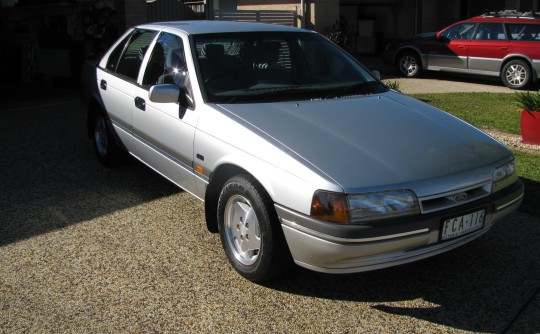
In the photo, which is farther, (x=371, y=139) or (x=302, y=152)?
(x=371, y=139)

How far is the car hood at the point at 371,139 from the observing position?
3.29 meters

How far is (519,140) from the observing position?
731 cm

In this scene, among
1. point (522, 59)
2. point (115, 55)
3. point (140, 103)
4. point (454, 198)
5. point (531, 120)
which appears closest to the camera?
point (454, 198)

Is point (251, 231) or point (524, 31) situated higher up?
point (524, 31)

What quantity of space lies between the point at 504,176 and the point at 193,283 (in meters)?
2.11

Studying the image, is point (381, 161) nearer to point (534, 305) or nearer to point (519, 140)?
point (534, 305)

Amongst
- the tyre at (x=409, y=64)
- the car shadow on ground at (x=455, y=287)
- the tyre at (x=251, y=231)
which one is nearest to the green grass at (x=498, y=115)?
the car shadow on ground at (x=455, y=287)

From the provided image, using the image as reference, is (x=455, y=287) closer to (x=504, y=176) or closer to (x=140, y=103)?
(x=504, y=176)

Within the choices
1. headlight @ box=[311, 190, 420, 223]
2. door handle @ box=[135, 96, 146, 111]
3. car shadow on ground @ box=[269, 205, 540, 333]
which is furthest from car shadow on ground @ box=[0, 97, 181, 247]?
headlight @ box=[311, 190, 420, 223]

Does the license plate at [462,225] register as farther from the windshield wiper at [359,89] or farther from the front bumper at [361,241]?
the windshield wiper at [359,89]

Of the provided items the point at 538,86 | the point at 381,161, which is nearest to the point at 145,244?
the point at 381,161

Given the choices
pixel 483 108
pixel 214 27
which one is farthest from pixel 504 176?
pixel 483 108

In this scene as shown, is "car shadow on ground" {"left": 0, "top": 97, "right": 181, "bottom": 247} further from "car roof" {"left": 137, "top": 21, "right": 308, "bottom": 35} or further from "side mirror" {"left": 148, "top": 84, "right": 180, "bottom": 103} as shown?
"car roof" {"left": 137, "top": 21, "right": 308, "bottom": 35}

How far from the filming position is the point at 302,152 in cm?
339
